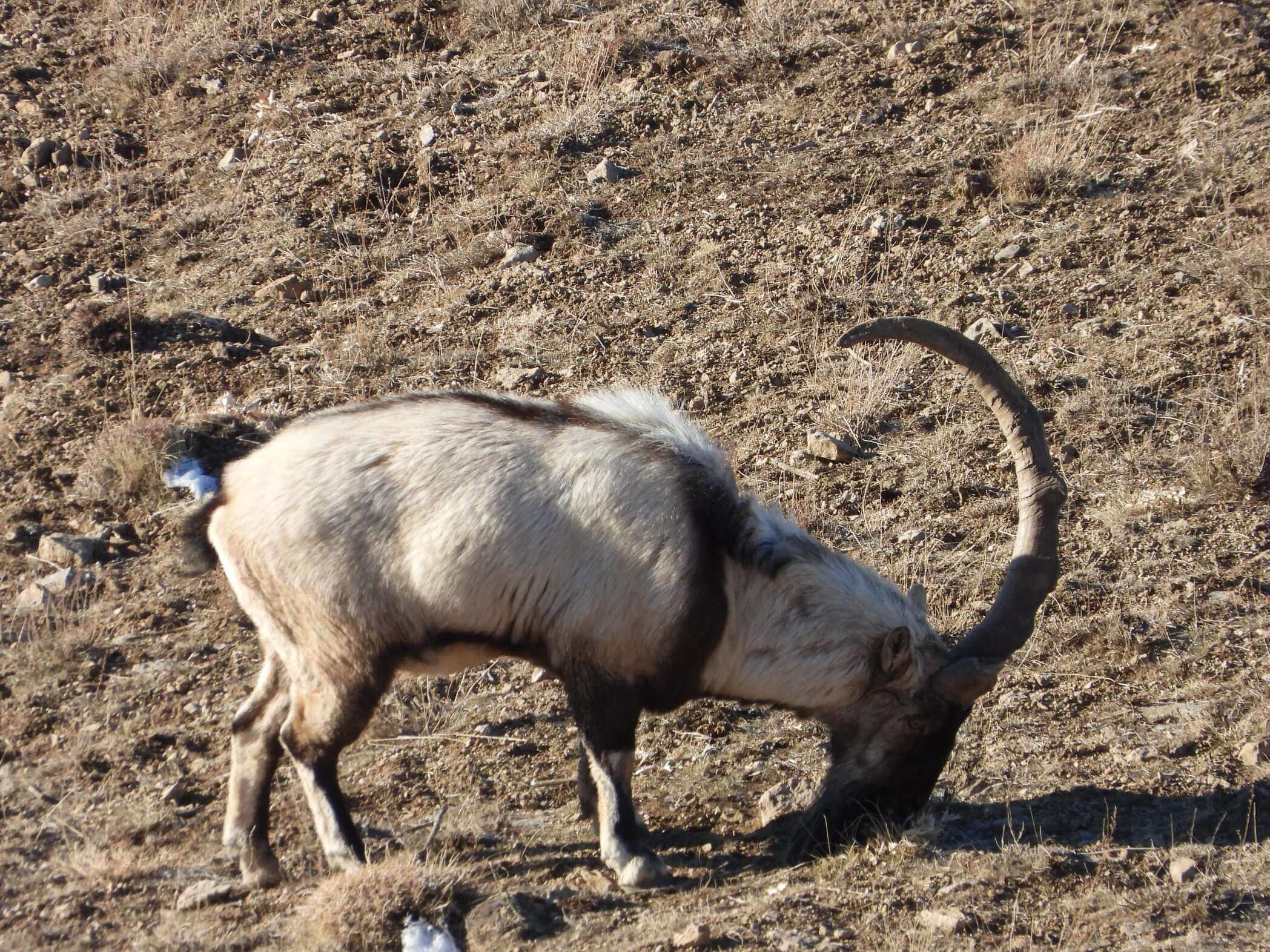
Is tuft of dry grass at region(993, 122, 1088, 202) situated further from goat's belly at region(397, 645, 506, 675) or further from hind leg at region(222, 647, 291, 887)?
hind leg at region(222, 647, 291, 887)

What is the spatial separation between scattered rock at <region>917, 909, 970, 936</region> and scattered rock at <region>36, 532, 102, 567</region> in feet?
17.9

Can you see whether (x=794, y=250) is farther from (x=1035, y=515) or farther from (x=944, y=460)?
(x=1035, y=515)

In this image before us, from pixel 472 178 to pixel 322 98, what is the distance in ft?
7.45

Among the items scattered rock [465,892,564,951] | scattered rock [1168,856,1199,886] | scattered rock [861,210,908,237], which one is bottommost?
scattered rock [465,892,564,951]

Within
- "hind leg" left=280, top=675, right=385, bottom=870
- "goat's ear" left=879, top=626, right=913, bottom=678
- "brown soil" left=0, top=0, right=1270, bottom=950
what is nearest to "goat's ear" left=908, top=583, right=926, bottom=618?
"goat's ear" left=879, top=626, right=913, bottom=678

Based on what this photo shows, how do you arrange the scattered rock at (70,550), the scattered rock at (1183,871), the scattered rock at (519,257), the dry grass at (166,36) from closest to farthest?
the scattered rock at (1183,871), the scattered rock at (70,550), the scattered rock at (519,257), the dry grass at (166,36)

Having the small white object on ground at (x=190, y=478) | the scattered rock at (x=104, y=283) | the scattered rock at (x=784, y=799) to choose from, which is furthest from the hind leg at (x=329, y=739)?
the scattered rock at (x=104, y=283)

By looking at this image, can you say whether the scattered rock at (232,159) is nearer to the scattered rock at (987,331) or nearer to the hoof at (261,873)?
the scattered rock at (987,331)

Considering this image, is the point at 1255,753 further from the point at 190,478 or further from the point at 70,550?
the point at 70,550

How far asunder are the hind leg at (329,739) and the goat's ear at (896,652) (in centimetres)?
212

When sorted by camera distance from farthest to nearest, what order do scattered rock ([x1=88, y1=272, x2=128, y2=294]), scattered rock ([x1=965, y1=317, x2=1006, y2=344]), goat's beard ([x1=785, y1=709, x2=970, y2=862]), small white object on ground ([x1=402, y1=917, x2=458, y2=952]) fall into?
1. scattered rock ([x1=88, y1=272, x2=128, y2=294])
2. scattered rock ([x1=965, y1=317, x2=1006, y2=344])
3. goat's beard ([x1=785, y1=709, x2=970, y2=862])
4. small white object on ground ([x1=402, y1=917, x2=458, y2=952])

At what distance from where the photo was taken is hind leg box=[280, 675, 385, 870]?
558 cm

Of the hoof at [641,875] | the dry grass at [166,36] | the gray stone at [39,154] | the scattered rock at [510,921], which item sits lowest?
the scattered rock at [510,921]

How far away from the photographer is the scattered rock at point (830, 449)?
27.7 feet
